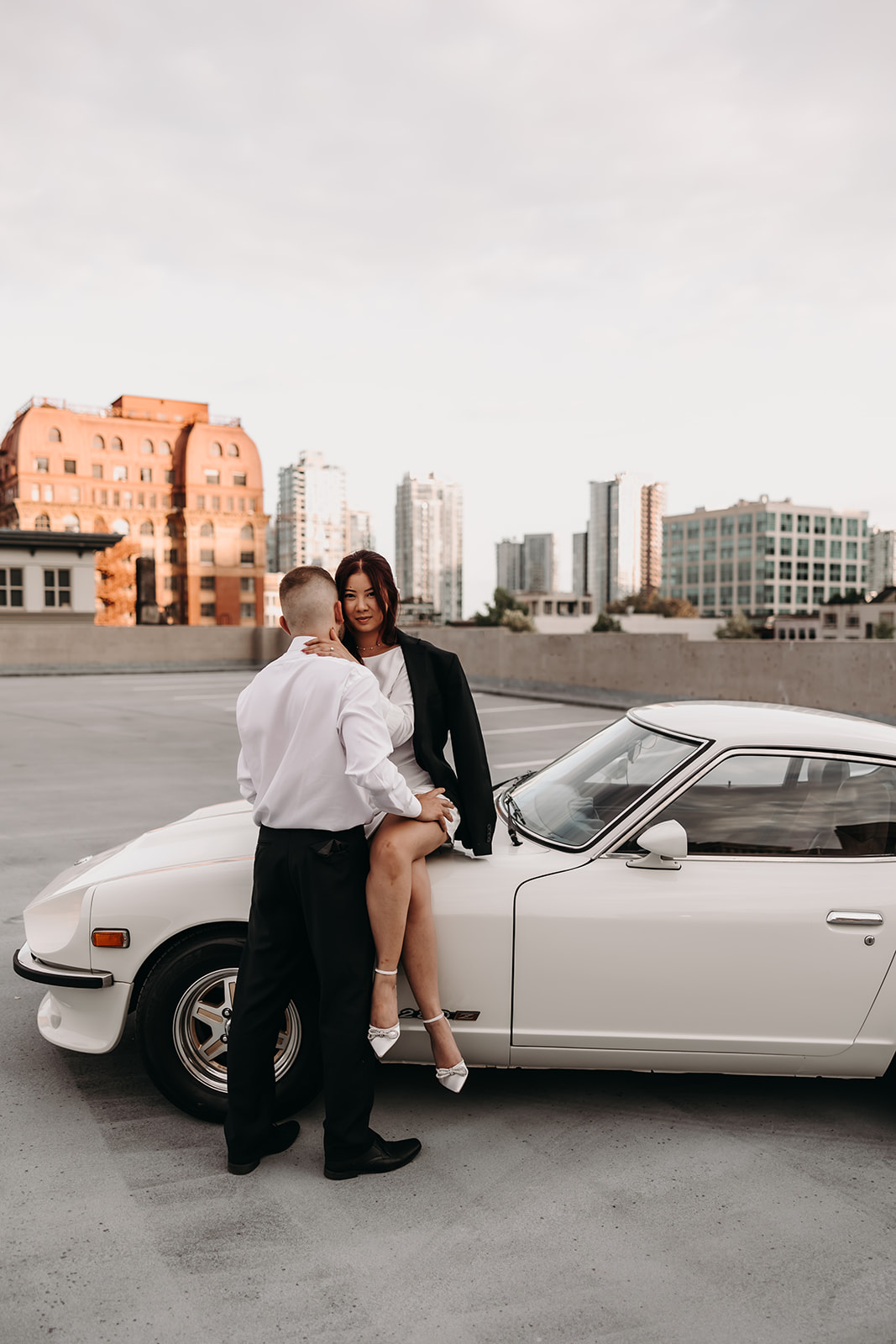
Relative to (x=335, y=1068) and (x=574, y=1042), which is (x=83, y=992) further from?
(x=574, y=1042)

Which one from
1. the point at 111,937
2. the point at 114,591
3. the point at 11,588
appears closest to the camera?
the point at 111,937

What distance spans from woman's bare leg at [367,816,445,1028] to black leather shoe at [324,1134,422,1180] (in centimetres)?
40

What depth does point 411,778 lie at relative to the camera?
339 cm

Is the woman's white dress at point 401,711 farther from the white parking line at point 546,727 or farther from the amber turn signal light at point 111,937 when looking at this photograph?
the white parking line at point 546,727

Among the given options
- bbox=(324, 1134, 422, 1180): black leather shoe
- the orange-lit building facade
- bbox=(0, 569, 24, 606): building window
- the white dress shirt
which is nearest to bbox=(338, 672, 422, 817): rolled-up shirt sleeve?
the white dress shirt

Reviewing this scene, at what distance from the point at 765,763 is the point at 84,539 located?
35.1 m

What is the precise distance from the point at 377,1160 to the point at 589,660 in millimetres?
19819

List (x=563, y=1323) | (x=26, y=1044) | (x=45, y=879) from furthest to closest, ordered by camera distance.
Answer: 1. (x=45, y=879)
2. (x=26, y=1044)
3. (x=563, y=1323)

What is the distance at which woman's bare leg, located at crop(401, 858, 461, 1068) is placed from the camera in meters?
3.12

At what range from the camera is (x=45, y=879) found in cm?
633

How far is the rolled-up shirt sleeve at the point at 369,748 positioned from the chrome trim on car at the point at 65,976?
3.98 ft

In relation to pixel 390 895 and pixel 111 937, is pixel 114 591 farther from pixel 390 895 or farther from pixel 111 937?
pixel 390 895

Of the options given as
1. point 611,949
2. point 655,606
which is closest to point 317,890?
point 611,949

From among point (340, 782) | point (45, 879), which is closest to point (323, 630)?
point (340, 782)
